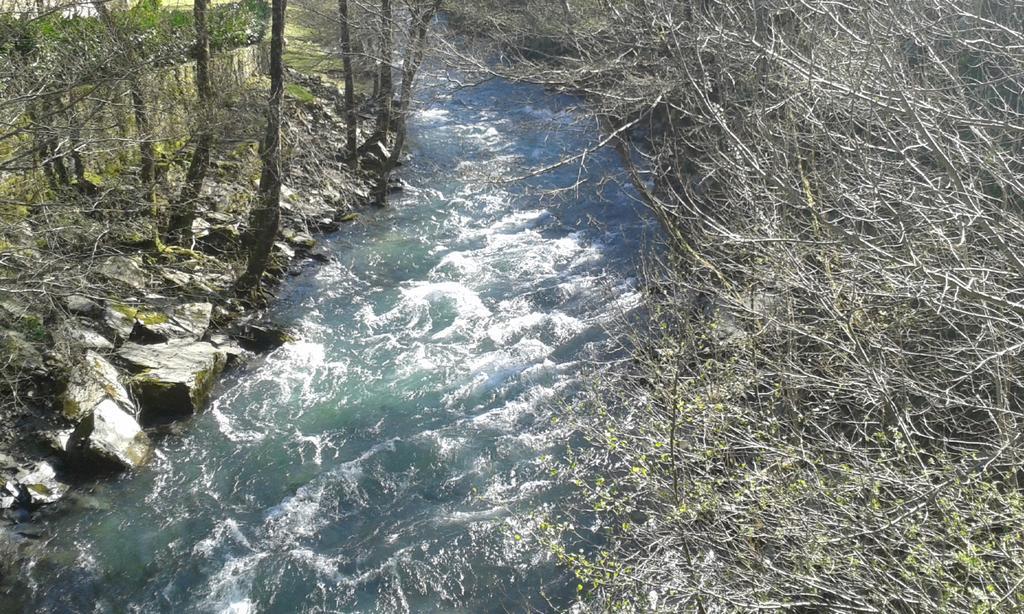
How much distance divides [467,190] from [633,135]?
3.49 metres

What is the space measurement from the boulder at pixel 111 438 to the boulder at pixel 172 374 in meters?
0.49

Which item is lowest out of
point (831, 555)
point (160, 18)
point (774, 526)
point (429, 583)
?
point (429, 583)

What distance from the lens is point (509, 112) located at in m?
19.7

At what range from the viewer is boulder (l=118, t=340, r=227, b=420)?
8.98 m

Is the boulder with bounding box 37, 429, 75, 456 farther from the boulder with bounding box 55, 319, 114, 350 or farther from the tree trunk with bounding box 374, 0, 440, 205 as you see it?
the tree trunk with bounding box 374, 0, 440, 205

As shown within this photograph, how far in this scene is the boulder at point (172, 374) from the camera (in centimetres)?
898

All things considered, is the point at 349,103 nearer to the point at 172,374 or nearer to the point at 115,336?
the point at 115,336

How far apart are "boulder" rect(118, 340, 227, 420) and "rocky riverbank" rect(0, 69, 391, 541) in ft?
0.04

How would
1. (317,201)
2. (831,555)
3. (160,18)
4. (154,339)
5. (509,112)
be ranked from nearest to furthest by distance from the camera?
(831,555) → (154,339) → (160,18) → (317,201) → (509,112)

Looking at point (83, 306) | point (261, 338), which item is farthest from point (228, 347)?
point (83, 306)

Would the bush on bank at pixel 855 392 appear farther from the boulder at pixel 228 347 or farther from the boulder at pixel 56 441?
the boulder at pixel 56 441

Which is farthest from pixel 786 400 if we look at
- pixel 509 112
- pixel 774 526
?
pixel 509 112

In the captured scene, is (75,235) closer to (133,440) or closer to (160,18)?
(133,440)

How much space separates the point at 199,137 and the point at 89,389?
401 centimetres
